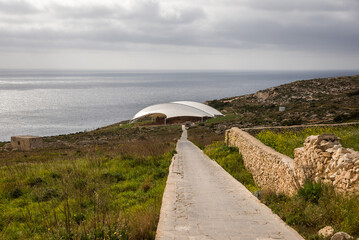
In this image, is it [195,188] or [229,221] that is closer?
[229,221]

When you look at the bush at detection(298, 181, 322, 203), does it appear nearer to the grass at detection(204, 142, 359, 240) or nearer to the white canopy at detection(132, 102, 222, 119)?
the grass at detection(204, 142, 359, 240)

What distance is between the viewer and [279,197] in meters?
7.61

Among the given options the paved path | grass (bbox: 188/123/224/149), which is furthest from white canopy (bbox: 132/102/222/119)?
the paved path

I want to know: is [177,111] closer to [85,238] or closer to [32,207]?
[32,207]

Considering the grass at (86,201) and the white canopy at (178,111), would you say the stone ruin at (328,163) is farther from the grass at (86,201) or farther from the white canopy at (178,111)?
the white canopy at (178,111)

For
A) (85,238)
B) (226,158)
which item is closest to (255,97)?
(226,158)

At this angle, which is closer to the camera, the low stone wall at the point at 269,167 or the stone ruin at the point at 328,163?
the stone ruin at the point at 328,163

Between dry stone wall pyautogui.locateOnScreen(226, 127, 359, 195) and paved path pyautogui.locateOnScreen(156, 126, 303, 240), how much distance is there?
3.02 ft

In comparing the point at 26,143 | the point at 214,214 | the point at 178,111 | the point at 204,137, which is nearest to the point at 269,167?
the point at 214,214

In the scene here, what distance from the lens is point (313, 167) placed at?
22.1 ft

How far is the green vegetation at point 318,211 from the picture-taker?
5.09 meters

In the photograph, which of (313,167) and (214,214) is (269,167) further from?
(214,214)

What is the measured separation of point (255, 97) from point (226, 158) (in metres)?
57.3

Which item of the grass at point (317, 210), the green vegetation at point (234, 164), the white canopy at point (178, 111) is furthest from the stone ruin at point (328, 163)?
the white canopy at point (178, 111)
